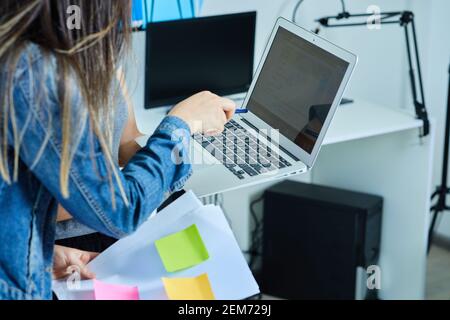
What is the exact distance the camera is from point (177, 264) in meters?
1.01

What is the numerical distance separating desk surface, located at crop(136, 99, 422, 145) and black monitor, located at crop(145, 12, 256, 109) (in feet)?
0.20

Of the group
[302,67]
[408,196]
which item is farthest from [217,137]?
[408,196]

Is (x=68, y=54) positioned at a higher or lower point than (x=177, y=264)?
higher

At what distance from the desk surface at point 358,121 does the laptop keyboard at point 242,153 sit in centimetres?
59

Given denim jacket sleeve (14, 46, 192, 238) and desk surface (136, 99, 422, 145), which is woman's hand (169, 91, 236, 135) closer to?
denim jacket sleeve (14, 46, 192, 238)

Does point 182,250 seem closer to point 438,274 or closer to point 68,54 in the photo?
point 68,54

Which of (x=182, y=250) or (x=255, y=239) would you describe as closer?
(x=182, y=250)

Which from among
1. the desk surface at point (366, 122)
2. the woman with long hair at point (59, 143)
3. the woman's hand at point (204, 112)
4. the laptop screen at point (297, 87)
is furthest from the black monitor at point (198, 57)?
the woman with long hair at point (59, 143)

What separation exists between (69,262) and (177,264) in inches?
7.1

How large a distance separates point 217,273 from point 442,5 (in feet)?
6.52

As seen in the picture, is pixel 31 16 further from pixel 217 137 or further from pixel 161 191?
pixel 217 137

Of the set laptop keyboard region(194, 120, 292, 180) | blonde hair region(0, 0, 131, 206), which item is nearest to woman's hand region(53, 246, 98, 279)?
blonde hair region(0, 0, 131, 206)

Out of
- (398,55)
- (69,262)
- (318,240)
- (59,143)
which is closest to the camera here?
(59,143)

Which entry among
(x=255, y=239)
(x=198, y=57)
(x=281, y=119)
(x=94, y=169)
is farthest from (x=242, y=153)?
(x=255, y=239)
